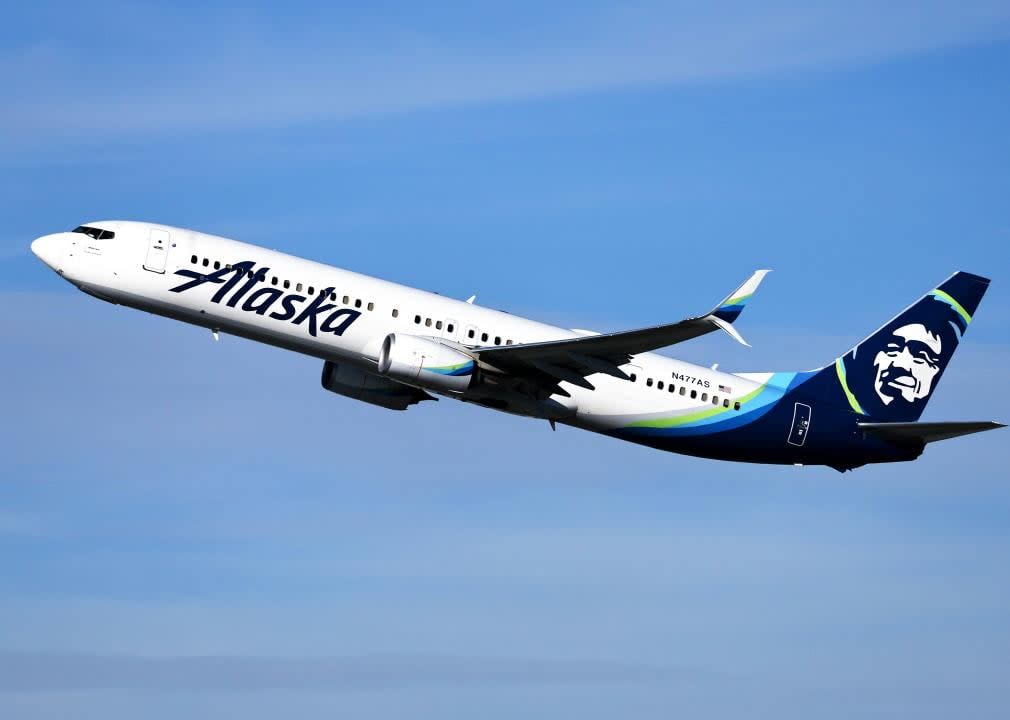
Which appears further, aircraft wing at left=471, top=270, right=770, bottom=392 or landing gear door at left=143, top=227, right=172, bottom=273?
landing gear door at left=143, top=227, right=172, bottom=273

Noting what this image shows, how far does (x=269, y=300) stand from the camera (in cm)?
4953

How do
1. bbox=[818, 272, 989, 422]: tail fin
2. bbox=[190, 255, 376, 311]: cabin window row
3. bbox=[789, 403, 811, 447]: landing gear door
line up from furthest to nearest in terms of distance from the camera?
1. bbox=[818, 272, 989, 422]: tail fin
2. bbox=[789, 403, 811, 447]: landing gear door
3. bbox=[190, 255, 376, 311]: cabin window row

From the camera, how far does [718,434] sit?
54812 mm

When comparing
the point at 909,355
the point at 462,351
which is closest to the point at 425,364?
the point at 462,351

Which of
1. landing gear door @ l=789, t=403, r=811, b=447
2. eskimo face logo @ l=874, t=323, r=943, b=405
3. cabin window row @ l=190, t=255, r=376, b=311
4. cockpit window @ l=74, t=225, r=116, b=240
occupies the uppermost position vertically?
eskimo face logo @ l=874, t=323, r=943, b=405

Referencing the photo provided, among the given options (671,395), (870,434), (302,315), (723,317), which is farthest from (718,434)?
(302,315)

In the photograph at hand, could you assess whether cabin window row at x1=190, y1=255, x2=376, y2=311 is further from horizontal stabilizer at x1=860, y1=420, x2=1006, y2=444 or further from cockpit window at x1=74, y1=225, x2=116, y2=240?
Result: horizontal stabilizer at x1=860, y1=420, x2=1006, y2=444

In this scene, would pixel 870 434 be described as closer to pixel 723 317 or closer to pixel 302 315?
pixel 723 317

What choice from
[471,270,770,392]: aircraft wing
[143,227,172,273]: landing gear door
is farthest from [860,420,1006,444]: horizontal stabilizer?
[143,227,172,273]: landing gear door

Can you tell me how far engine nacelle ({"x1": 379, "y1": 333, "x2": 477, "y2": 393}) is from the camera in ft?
159

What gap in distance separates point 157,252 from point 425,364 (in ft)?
31.5

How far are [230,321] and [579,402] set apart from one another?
12213 millimetres

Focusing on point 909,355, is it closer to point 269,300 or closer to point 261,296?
point 269,300

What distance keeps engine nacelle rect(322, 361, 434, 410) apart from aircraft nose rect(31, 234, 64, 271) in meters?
10.2
